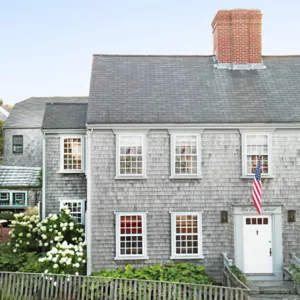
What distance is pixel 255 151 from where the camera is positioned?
14906mm

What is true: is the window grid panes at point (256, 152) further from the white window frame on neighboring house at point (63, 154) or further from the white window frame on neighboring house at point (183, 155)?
the white window frame on neighboring house at point (63, 154)

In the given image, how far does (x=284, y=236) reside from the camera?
48.2 ft

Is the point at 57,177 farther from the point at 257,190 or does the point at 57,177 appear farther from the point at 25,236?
the point at 257,190

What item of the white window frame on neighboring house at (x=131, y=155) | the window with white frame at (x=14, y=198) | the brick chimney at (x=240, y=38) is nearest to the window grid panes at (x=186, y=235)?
the white window frame on neighboring house at (x=131, y=155)

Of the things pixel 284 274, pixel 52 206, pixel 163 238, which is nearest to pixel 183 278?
pixel 163 238

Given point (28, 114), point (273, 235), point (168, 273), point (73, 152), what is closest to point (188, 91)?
point (73, 152)

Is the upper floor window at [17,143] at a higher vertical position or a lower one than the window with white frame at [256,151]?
higher

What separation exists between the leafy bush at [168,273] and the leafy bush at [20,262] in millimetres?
2249

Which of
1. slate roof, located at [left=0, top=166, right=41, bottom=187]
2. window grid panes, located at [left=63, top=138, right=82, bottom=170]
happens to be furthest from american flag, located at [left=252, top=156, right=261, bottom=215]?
slate roof, located at [left=0, top=166, right=41, bottom=187]

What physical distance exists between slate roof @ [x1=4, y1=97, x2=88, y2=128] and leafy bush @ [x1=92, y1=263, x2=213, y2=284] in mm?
24492

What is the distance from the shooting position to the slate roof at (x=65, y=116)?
668 inches

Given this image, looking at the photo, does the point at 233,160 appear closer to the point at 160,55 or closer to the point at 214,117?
the point at 214,117

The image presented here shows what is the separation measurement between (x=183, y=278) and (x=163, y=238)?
6.27 feet

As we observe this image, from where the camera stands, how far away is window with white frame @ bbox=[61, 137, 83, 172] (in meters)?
16.9
